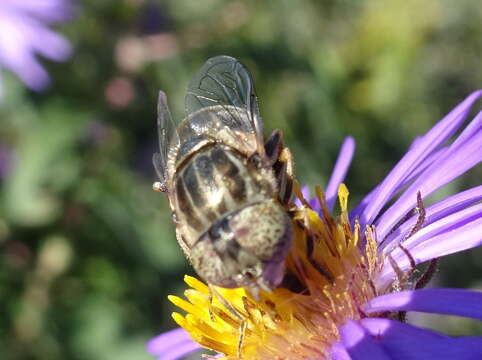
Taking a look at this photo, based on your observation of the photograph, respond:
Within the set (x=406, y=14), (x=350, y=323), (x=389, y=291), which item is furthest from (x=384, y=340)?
(x=406, y=14)

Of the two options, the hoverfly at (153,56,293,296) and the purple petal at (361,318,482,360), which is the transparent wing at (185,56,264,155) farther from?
the purple petal at (361,318,482,360)

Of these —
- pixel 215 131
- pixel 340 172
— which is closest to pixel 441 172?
pixel 340 172

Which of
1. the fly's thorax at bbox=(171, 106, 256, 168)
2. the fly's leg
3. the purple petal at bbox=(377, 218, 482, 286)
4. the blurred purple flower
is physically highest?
the blurred purple flower

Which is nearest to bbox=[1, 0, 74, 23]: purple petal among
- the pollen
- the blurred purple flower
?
the blurred purple flower

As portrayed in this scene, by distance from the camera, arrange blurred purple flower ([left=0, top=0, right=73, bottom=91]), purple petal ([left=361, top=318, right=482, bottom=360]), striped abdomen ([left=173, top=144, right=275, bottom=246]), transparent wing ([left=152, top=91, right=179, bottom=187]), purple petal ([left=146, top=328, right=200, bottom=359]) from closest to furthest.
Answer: purple petal ([left=361, top=318, right=482, bottom=360])
striped abdomen ([left=173, top=144, right=275, bottom=246])
transparent wing ([left=152, top=91, right=179, bottom=187])
purple petal ([left=146, top=328, right=200, bottom=359])
blurred purple flower ([left=0, top=0, right=73, bottom=91])

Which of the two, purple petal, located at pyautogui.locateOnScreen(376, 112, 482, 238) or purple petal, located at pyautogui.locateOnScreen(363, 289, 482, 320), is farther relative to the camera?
purple petal, located at pyautogui.locateOnScreen(376, 112, 482, 238)

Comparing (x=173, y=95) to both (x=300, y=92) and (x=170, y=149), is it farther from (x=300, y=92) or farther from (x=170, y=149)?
(x=170, y=149)
